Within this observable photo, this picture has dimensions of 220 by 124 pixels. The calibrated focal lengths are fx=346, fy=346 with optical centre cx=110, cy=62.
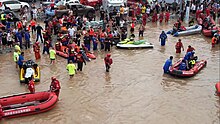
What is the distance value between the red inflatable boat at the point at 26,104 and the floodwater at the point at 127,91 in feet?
0.74

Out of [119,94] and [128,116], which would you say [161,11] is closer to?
[119,94]

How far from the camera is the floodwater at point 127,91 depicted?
13016 mm

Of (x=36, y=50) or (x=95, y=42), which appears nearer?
(x=36, y=50)

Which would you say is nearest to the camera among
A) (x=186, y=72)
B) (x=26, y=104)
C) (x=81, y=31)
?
(x=26, y=104)

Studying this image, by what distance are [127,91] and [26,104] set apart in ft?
14.6

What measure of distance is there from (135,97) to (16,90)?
5.33 metres

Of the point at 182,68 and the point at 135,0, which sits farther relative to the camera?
the point at 135,0

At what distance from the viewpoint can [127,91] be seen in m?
15.3

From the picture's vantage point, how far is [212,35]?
24281 millimetres

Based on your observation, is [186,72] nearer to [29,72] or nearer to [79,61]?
[79,61]

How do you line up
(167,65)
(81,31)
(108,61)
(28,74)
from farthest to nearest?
1. (81,31)
2. (108,61)
3. (167,65)
4. (28,74)

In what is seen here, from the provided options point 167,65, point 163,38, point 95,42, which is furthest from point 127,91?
point 163,38

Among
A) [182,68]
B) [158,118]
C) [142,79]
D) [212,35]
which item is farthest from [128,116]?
[212,35]

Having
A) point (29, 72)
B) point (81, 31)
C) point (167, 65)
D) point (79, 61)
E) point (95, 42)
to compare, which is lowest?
point (29, 72)
